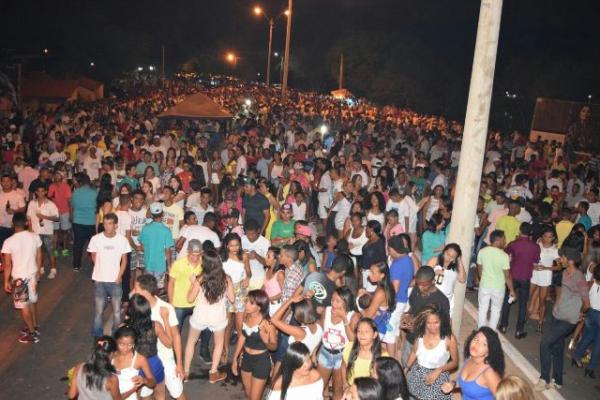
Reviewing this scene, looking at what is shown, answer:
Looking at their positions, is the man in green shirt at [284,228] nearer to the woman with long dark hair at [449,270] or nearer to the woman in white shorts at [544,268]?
the woman with long dark hair at [449,270]

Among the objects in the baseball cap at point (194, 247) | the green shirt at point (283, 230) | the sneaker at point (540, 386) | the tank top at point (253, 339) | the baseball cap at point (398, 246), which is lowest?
the sneaker at point (540, 386)

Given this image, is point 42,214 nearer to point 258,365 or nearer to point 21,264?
point 21,264

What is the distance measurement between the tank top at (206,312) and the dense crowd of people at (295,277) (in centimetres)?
2

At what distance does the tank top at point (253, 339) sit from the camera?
19.4 ft

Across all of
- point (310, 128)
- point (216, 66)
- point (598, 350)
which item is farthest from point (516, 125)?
point (216, 66)

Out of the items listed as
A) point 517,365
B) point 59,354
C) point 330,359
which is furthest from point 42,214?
point 517,365

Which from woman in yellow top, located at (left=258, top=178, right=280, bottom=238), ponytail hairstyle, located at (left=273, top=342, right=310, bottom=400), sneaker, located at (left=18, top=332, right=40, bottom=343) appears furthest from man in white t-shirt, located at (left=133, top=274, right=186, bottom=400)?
woman in yellow top, located at (left=258, top=178, right=280, bottom=238)

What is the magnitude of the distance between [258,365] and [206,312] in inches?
42.4

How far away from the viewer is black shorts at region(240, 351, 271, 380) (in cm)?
594

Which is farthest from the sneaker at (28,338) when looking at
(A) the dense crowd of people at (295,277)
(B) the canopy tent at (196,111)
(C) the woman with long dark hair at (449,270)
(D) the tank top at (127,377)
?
(B) the canopy tent at (196,111)

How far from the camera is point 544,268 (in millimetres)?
8914

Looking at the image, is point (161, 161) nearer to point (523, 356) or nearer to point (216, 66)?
point (523, 356)

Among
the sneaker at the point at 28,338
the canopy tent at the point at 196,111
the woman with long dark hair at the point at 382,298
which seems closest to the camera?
the woman with long dark hair at the point at 382,298

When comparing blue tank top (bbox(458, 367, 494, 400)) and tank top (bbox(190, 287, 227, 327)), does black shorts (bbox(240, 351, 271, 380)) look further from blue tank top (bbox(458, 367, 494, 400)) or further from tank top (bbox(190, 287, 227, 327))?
blue tank top (bbox(458, 367, 494, 400))
